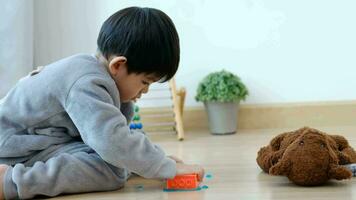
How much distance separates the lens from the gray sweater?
95cm

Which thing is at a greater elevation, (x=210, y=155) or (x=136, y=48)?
(x=136, y=48)

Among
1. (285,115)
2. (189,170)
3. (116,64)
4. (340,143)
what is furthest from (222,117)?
(116,64)

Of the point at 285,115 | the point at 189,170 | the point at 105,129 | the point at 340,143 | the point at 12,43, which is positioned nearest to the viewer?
the point at 105,129

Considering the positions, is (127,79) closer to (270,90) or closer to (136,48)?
(136,48)

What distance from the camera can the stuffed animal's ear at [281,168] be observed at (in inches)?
39.3

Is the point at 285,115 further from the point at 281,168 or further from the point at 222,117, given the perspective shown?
the point at 281,168

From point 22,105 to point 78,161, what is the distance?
0.48ft

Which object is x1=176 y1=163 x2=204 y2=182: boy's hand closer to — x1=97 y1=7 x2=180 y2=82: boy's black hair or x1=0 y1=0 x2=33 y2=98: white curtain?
x1=97 y1=7 x2=180 y2=82: boy's black hair

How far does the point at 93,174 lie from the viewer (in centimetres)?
101

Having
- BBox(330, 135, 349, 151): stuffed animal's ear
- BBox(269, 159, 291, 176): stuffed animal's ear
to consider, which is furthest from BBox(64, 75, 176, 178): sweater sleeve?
BBox(330, 135, 349, 151): stuffed animal's ear

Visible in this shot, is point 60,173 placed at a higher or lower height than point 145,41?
lower

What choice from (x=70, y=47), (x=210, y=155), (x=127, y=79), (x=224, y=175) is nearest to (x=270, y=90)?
(x=210, y=155)

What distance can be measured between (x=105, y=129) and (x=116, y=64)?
126mm

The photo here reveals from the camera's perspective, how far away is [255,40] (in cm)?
197
